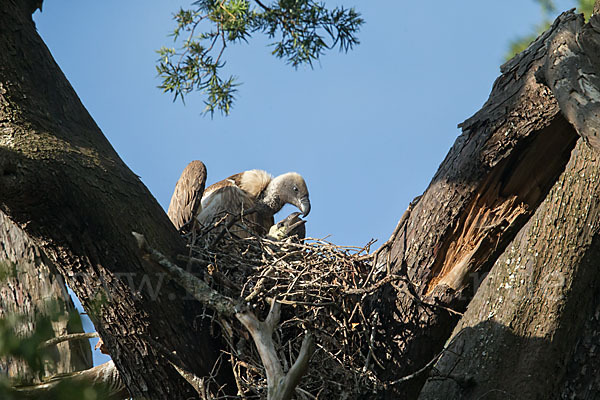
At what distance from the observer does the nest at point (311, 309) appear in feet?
11.7

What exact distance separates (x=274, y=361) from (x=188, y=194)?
4.09 m

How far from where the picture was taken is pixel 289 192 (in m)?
7.89

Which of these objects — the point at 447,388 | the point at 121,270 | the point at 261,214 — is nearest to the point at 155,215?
the point at 121,270

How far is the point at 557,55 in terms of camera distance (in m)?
3.56

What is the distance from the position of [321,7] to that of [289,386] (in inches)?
169

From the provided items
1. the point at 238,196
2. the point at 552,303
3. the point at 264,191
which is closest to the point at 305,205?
the point at 264,191

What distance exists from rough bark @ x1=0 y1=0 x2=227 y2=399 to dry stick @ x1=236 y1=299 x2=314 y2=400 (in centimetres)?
75

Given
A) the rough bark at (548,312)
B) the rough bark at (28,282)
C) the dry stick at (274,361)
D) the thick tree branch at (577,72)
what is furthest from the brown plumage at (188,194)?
the dry stick at (274,361)

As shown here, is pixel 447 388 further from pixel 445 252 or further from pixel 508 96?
pixel 508 96

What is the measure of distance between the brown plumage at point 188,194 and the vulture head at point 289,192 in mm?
1275

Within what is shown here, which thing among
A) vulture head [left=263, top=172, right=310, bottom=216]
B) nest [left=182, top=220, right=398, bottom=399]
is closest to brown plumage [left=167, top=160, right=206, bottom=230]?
vulture head [left=263, top=172, right=310, bottom=216]

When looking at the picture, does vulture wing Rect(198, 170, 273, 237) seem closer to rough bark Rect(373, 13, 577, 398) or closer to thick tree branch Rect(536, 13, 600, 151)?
rough bark Rect(373, 13, 577, 398)

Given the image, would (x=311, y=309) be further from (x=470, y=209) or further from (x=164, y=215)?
(x=470, y=209)

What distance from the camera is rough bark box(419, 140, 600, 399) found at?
3.38 metres
